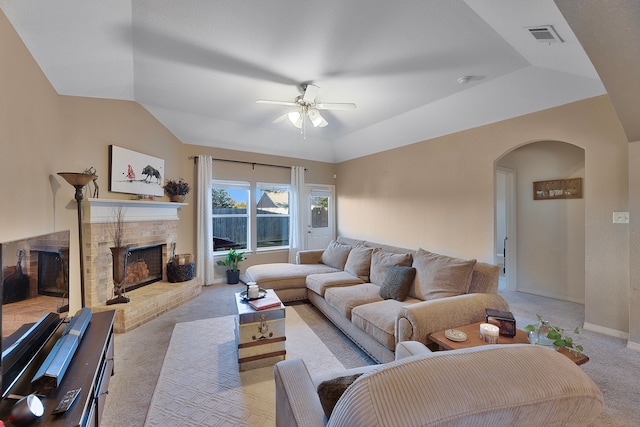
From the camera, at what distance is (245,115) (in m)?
4.14

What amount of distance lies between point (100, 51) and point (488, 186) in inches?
177

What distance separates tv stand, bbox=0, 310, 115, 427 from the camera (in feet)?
3.64

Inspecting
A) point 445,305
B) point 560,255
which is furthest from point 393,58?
point 560,255

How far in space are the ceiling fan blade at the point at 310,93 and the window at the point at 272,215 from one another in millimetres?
2679

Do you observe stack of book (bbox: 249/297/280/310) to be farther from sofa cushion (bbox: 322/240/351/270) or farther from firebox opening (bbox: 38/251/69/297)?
sofa cushion (bbox: 322/240/351/270)

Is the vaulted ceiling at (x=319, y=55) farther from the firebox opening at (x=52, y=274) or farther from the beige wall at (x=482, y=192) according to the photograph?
the firebox opening at (x=52, y=274)

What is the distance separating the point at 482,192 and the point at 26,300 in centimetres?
425

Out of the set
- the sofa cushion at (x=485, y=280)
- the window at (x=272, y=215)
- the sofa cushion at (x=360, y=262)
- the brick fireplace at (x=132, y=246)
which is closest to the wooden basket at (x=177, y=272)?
the brick fireplace at (x=132, y=246)

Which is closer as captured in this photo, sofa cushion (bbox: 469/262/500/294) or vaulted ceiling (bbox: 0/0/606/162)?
vaulted ceiling (bbox: 0/0/606/162)

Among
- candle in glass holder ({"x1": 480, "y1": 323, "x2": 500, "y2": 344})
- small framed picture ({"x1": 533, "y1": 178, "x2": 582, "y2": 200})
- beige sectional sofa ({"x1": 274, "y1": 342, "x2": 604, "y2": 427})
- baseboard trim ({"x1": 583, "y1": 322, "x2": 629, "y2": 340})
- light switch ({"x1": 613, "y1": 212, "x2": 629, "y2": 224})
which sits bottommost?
baseboard trim ({"x1": 583, "y1": 322, "x2": 629, "y2": 340})

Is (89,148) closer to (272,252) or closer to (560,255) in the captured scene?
(272,252)

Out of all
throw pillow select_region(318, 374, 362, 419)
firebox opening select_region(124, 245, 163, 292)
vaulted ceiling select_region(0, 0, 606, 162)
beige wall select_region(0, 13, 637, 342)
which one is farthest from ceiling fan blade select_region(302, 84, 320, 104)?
firebox opening select_region(124, 245, 163, 292)

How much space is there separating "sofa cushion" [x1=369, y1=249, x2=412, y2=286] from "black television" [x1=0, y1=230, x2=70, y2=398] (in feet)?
9.31

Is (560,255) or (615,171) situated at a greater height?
(615,171)
